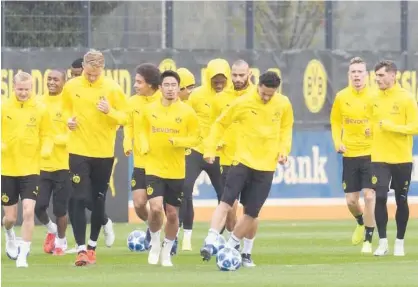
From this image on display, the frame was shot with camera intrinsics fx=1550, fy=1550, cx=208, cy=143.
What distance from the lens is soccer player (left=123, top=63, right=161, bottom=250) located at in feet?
59.7

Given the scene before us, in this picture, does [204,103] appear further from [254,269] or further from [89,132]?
[254,269]

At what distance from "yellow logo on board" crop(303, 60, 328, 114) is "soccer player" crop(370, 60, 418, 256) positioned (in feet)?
40.0

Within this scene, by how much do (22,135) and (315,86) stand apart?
569 inches

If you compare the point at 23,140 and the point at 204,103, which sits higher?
the point at 204,103

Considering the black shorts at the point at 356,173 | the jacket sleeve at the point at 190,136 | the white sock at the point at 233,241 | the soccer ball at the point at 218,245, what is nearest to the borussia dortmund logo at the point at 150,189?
the jacket sleeve at the point at 190,136

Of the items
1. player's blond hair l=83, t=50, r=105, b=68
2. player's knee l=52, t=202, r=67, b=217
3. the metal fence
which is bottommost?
player's knee l=52, t=202, r=67, b=217

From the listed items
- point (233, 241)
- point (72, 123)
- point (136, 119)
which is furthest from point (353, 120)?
point (72, 123)

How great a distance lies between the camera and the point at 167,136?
1734cm

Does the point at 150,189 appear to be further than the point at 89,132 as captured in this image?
No

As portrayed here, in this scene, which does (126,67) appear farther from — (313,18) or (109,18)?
(313,18)

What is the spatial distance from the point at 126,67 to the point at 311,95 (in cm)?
383

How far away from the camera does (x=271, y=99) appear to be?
17.1 m

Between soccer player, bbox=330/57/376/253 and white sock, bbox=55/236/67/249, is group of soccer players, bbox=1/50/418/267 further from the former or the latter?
soccer player, bbox=330/57/376/253

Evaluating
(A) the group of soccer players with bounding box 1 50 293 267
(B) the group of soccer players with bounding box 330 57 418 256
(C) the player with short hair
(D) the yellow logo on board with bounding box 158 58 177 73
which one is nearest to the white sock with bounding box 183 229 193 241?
A: (C) the player with short hair
